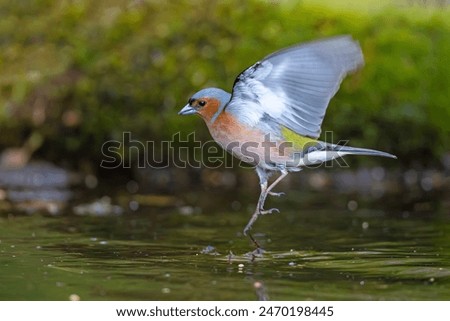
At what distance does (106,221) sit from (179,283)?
3.04 meters

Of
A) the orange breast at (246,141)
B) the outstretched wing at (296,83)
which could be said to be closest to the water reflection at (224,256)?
the orange breast at (246,141)

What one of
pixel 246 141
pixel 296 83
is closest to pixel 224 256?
pixel 246 141

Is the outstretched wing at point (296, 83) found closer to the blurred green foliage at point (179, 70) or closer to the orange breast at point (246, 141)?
the orange breast at point (246, 141)

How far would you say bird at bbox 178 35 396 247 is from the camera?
586 cm

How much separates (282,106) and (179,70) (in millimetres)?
4650

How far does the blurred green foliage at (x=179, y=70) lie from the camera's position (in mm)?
10648

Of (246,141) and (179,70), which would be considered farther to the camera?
(179,70)

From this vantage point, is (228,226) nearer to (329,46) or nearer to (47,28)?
(329,46)

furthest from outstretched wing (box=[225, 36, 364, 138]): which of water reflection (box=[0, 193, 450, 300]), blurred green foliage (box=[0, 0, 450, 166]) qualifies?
blurred green foliage (box=[0, 0, 450, 166])

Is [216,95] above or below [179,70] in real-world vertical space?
below

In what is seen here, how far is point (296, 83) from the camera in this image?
6.07m

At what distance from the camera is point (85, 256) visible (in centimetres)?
597

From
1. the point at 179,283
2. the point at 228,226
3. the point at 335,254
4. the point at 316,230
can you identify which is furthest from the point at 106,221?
the point at 179,283

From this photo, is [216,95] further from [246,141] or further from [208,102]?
[246,141]
